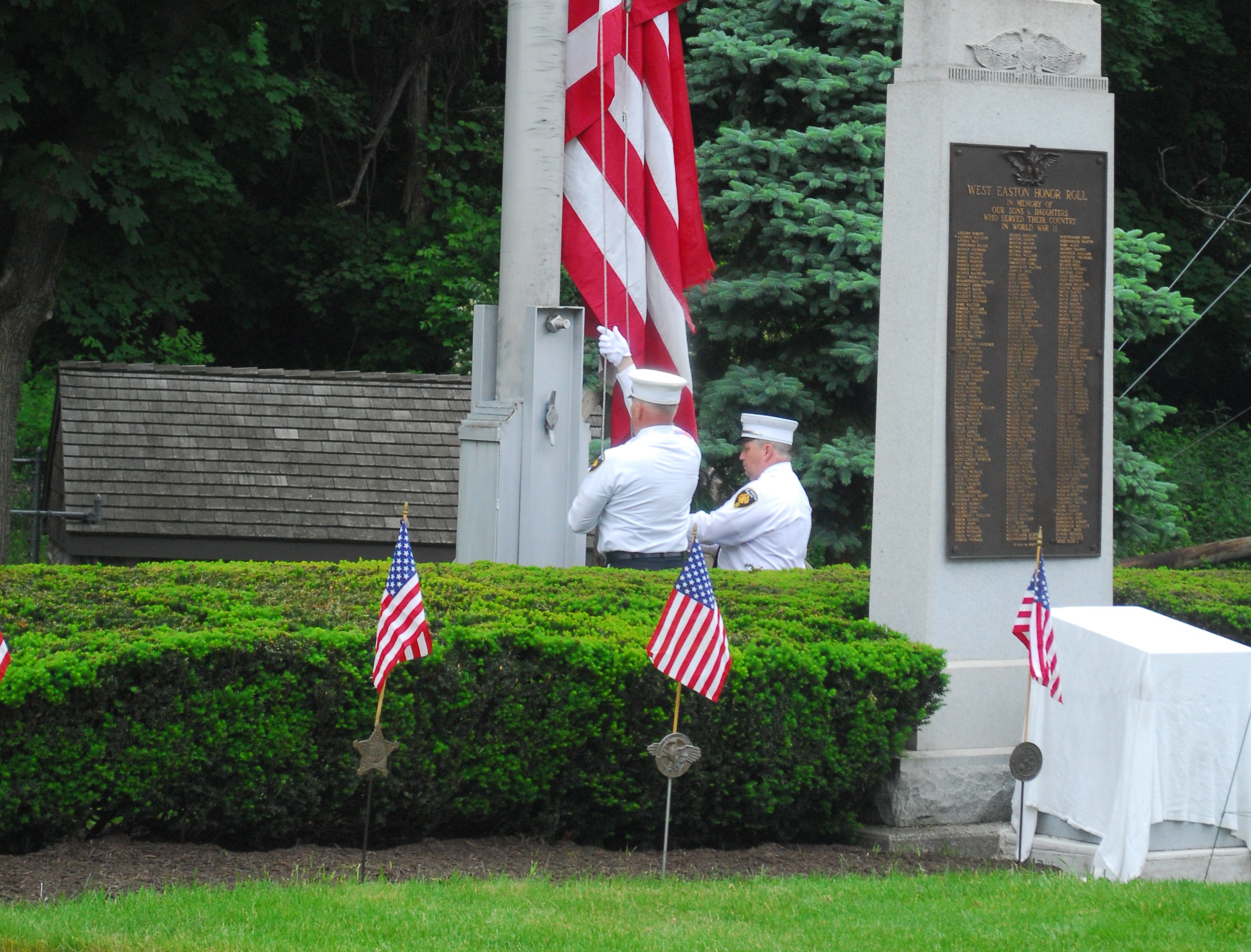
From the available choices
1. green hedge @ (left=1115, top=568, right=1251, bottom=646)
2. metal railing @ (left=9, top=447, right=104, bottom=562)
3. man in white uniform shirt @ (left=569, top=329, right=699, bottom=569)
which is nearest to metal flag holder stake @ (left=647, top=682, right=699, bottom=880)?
man in white uniform shirt @ (left=569, top=329, right=699, bottom=569)

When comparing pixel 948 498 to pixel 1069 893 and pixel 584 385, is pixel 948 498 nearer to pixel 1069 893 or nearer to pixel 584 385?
pixel 1069 893

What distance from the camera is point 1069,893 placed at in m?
5.77

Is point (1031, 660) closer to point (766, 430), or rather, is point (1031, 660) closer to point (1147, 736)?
point (1147, 736)

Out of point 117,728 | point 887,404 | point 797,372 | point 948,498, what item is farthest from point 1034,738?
point 797,372

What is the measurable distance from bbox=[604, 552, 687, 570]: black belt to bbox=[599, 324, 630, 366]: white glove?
114 cm

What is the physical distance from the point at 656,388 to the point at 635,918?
4.23m

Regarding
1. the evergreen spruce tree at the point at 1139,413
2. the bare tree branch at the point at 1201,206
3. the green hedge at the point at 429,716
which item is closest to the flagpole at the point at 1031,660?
the green hedge at the point at 429,716

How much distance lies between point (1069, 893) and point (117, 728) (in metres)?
3.49

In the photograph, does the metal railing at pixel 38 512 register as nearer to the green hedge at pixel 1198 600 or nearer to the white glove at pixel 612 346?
the white glove at pixel 612 346

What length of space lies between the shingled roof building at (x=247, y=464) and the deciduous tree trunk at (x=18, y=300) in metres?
0.54

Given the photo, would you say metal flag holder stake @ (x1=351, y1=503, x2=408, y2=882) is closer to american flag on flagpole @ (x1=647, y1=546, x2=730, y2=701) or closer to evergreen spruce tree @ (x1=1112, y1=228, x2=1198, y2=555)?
american flag on flagpole @ (x1=647, y1=546, x2=730, y2=701)

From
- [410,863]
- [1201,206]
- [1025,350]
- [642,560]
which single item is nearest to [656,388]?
[642,560]

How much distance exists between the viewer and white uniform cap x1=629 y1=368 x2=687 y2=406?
29.3 ft

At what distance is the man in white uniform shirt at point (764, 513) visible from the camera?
10008 millimetres
